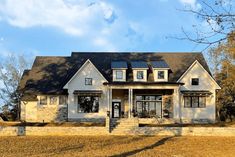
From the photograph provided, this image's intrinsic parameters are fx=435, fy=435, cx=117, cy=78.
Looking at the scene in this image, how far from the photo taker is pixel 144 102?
45.5 m

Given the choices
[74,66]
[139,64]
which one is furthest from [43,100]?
[139,64]

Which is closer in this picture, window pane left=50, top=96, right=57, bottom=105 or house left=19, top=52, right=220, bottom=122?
house left=19, top=52, right=220, bottom=122

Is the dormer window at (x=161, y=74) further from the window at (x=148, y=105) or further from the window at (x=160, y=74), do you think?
the window at (x=148, y=105)

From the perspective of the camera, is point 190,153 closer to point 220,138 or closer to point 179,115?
point 220,138

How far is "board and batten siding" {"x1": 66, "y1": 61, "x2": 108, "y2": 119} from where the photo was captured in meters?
44.2

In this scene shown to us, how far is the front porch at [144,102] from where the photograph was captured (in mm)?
44906

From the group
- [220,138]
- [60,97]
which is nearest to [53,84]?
[60,97]

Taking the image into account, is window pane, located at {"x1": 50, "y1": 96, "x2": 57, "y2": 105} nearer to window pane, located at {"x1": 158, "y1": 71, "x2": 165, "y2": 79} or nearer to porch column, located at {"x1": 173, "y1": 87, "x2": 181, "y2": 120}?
window pane, located at {"x1": 158, "y1": 71, "x2": 165, "y2": 79}

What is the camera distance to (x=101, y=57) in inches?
1938

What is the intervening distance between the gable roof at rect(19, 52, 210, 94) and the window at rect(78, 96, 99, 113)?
1969 millimetres

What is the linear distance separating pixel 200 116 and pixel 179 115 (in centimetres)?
230

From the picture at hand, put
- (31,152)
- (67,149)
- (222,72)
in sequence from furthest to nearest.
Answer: (222,72)
(67,149)
(31,152)

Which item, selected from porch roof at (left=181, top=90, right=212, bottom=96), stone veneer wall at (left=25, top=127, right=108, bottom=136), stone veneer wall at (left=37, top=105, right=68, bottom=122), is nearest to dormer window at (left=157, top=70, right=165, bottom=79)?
porch roof at (left=181, top=90, right=212, bottom=96)

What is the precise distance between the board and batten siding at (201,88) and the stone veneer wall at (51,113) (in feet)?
40.0
